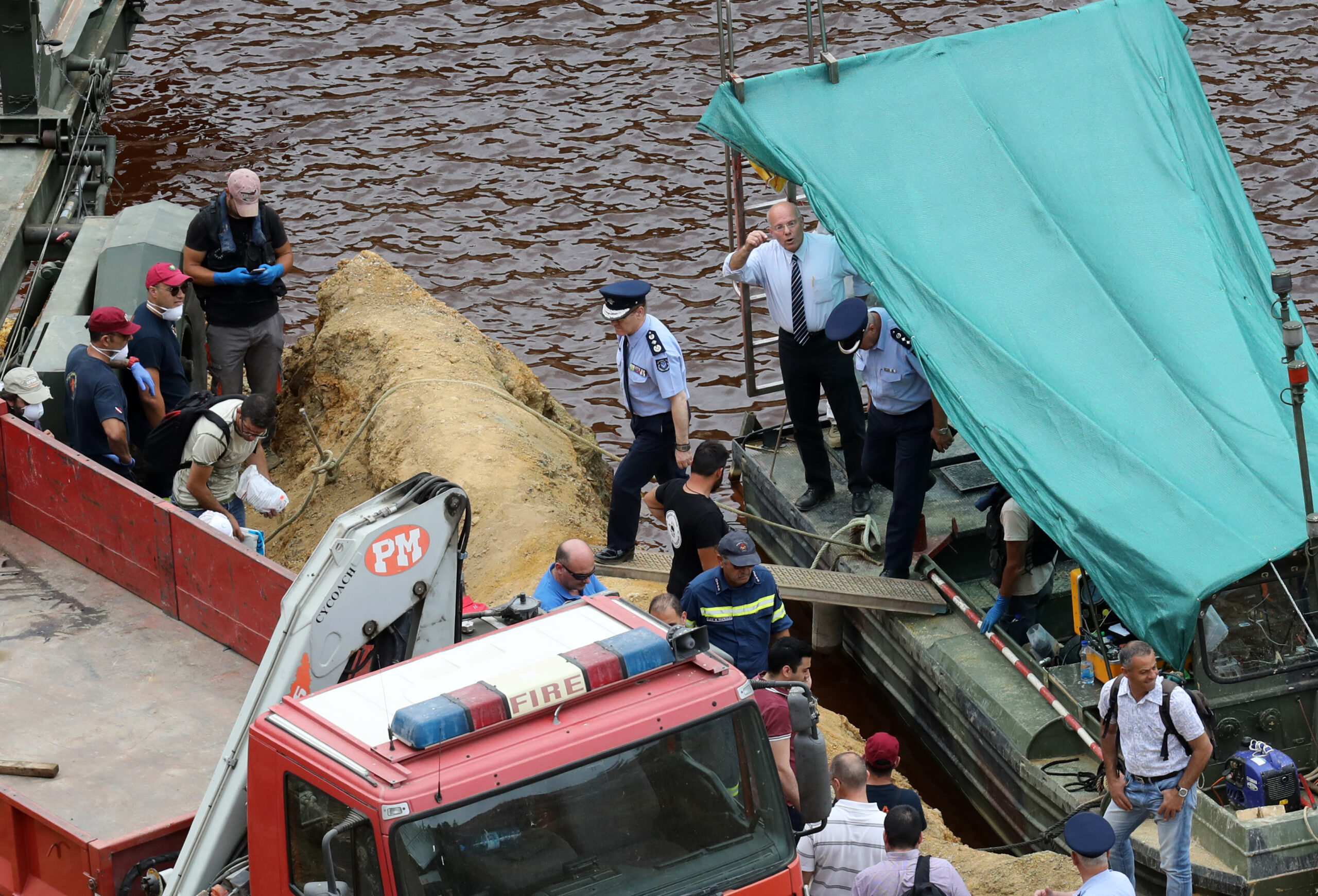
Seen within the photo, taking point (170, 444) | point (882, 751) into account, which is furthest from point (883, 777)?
point (170, 444)

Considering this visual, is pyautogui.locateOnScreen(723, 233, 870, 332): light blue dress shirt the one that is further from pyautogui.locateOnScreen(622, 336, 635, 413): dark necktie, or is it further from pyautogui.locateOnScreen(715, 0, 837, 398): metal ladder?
pyautogui.locateOnScreen(622, 336, 635, 413): dark necktie

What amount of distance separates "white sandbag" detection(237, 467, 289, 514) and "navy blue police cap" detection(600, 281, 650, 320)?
2.13 meters

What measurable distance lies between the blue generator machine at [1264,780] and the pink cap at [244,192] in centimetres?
740

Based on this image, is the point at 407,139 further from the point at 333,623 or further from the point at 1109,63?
the point at 333,623

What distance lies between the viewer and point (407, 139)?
18906 millimetres

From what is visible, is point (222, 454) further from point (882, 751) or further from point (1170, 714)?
point (1170, 714)

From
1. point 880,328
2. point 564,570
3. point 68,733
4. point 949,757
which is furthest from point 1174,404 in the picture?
point 68,733

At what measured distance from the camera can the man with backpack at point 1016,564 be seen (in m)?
9.05

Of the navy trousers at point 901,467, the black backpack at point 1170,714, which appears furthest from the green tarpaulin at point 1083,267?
the navy trousers at point 901,467

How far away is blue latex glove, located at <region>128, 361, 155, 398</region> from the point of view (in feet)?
31.6

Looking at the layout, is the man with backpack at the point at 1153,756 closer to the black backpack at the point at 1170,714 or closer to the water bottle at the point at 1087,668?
the black backpack at the point at 1170,714

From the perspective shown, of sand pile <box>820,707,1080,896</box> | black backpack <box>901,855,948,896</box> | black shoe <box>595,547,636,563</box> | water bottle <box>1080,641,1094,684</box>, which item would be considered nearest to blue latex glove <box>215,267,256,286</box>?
black shoe <box>595,547,636,563</box>

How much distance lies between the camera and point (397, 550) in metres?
6.01

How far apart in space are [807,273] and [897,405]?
115 cm
